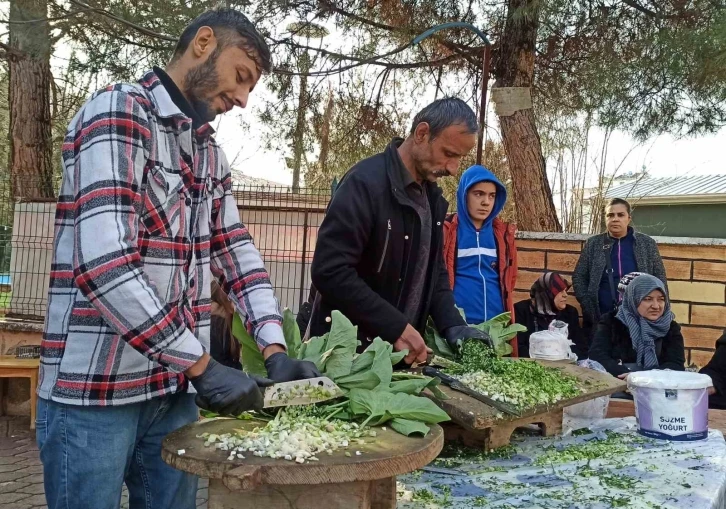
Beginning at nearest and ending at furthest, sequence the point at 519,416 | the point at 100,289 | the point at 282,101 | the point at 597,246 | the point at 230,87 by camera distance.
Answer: the point at 100,289 → the point at 230,87 → the point at 519,416 → the point at 597,246 → the point at 282,101

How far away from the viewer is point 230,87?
5.78 ft

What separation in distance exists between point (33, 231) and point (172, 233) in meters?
5.90

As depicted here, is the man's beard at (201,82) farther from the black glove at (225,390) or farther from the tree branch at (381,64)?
the tree branch at (381,64)

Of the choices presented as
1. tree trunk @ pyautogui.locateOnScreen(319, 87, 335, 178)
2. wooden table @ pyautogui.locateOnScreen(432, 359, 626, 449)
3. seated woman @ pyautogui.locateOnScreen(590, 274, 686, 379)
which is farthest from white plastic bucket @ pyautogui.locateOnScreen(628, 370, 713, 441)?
tree trunk @ pyautogui.locateOnScreen(319, 87, 335, 178)

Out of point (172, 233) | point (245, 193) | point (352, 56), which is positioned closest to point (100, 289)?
point (172, 233)

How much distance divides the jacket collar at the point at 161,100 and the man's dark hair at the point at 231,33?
109 millimetres

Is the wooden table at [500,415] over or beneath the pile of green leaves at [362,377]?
beneath

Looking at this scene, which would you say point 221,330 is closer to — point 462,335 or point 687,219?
point 462,335

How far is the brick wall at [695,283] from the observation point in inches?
245

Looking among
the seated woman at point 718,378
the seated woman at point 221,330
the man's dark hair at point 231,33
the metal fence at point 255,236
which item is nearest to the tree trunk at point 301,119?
the metal fence at point 255,236

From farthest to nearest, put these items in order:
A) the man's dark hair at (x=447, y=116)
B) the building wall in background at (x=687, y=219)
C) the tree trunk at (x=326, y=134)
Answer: the building wall in background at (x=687, y=219)
the tree trunk at (x=326, y=134)
the man's dark hair at (x=447, y=116)

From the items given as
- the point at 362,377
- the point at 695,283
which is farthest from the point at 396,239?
the point at 695,283

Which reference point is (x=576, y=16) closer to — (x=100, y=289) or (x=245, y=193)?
(x=245, y=193)

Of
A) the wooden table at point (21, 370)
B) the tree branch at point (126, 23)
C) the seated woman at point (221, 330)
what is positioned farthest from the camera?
the tree branch at point (126, 23)
